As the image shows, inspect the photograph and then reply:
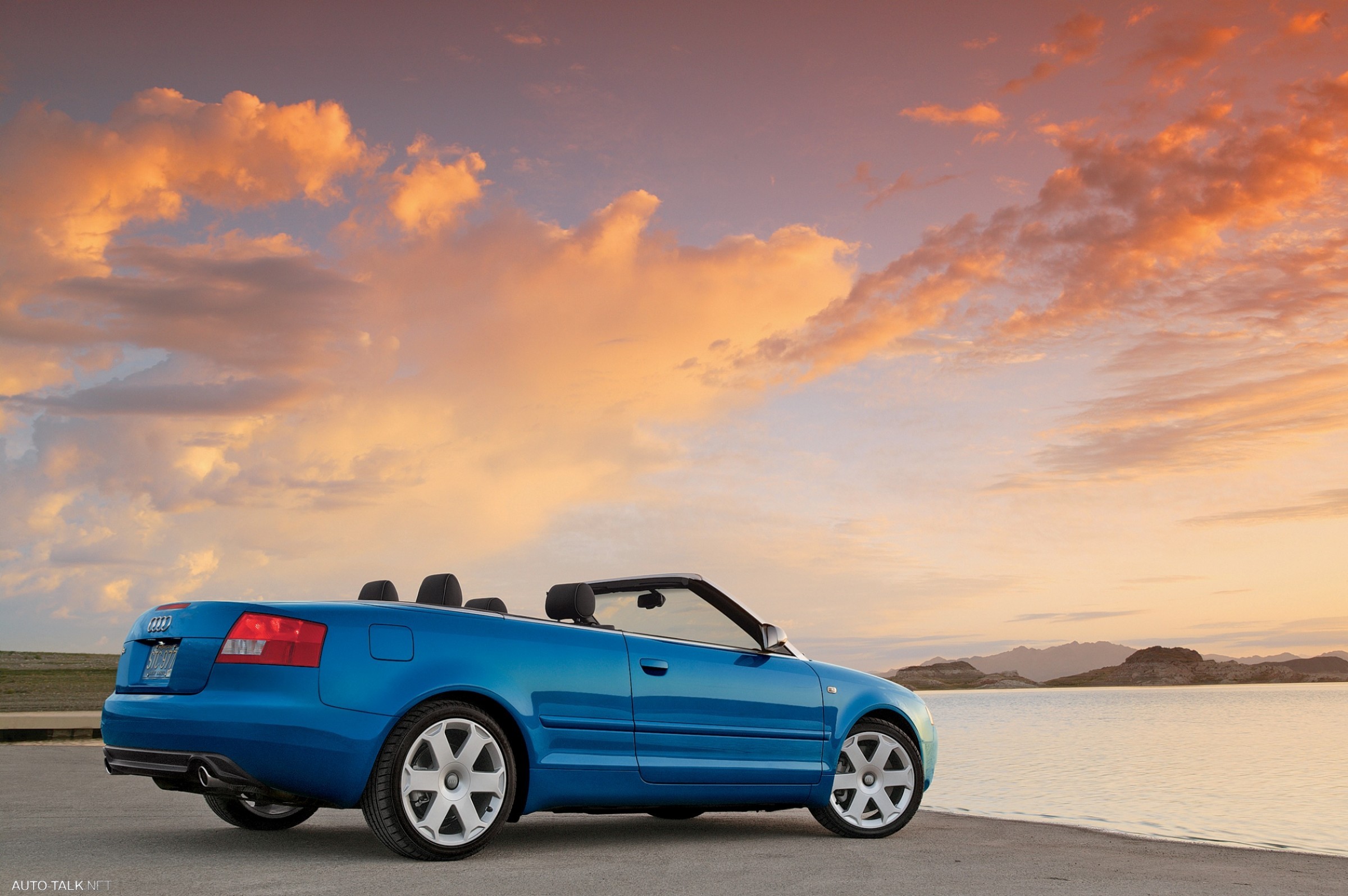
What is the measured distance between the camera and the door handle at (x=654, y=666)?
6590 mm

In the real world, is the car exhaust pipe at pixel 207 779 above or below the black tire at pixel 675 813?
above

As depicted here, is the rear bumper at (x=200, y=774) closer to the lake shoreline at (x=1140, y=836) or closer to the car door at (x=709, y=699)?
the car door at (x=709, y=699)

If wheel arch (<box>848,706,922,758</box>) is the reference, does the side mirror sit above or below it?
above

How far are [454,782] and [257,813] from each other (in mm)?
2016

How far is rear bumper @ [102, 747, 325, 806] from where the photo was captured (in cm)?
538

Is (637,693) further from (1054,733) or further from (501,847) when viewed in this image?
(1054,733)

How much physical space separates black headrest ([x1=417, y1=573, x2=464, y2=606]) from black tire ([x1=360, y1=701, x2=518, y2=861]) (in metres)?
0.69

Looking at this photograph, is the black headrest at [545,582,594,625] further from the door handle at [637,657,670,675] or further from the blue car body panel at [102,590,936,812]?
the door handle at [637,657,670,675]

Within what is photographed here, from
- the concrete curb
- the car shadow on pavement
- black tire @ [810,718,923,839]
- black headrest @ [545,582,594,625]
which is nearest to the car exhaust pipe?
the car shadow on pavement

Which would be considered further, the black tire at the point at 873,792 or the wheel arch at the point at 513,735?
the black tire at the point at 873,792

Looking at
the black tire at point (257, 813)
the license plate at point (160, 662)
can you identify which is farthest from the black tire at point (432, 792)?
the black tire at point (257, 813)

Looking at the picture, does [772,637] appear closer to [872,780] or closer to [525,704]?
[872,780]

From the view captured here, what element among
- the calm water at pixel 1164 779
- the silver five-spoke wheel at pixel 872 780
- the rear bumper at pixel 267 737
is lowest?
the calm water at pixel 1164 779

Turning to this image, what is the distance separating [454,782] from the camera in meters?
5.78
